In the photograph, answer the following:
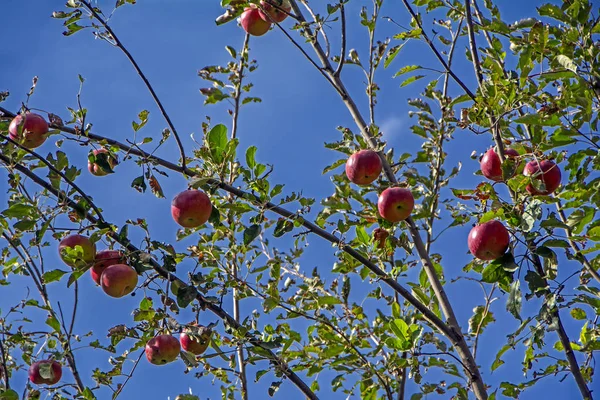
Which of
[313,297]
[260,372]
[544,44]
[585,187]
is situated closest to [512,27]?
[544,44]

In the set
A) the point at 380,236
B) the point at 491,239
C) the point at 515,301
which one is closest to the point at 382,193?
the point at 380,236

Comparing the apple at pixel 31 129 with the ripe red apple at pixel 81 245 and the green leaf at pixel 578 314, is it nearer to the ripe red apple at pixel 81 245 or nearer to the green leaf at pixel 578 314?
the ripe red apple at pixel 81 245

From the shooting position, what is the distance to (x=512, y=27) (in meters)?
3.07

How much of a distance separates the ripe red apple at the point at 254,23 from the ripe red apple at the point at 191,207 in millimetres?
1493

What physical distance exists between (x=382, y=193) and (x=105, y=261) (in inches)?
50.7

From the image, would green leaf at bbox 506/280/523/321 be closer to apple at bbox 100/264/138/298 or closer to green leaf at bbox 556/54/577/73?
green leaf at bbox 556/54/577/73

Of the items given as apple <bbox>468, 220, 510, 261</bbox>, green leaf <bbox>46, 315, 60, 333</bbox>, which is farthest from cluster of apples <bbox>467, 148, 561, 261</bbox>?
green leaf <bbox>46, 315, 60, 333</bbox>

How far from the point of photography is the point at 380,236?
319 cm

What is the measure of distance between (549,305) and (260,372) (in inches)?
53.0

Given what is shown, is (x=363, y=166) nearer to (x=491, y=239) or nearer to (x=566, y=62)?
(x=491, y=239)

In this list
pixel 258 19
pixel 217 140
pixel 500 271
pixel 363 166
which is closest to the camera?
pixel 500 271

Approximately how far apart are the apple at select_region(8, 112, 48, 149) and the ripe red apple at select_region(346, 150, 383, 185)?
1401 millimetres

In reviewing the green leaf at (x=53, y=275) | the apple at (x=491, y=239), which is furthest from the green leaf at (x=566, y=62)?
the green leaf at (x=53, y=275)

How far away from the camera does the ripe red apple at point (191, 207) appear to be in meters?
2.86
